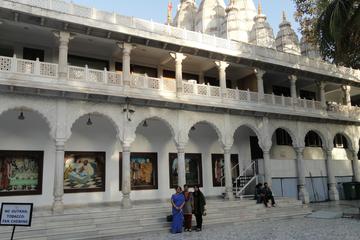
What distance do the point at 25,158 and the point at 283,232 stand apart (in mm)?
11475

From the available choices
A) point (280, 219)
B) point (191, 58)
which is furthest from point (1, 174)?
point (280, 219)

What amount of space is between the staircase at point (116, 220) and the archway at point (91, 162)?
2.60m

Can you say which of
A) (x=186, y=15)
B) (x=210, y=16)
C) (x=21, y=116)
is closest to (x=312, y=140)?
(x=21, y=116)

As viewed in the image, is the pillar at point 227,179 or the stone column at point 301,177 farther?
the stone column at point 301,177

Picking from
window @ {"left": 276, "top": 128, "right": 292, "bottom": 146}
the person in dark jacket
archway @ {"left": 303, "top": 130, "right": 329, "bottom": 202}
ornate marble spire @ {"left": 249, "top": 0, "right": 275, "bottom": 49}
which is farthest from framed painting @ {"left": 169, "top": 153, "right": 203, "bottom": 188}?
ornate marble spire @ {"left": 249, "top": 0, "right": 275, "bottom": 49}

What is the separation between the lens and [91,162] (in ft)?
56.9

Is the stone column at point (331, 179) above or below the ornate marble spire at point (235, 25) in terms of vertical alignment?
below

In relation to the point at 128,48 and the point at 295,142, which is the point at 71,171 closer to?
the point at 128,48

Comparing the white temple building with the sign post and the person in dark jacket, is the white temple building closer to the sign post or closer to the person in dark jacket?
the person in dark jacket

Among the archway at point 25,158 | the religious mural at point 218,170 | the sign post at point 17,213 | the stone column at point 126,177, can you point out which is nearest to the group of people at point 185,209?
the stone column at point 126,177

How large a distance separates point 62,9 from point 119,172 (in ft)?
27.2

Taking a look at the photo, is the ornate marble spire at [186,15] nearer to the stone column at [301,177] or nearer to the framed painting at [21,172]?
the stone column at [301,177]

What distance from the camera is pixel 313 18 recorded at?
24.7 meters

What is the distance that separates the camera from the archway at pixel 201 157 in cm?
2073
